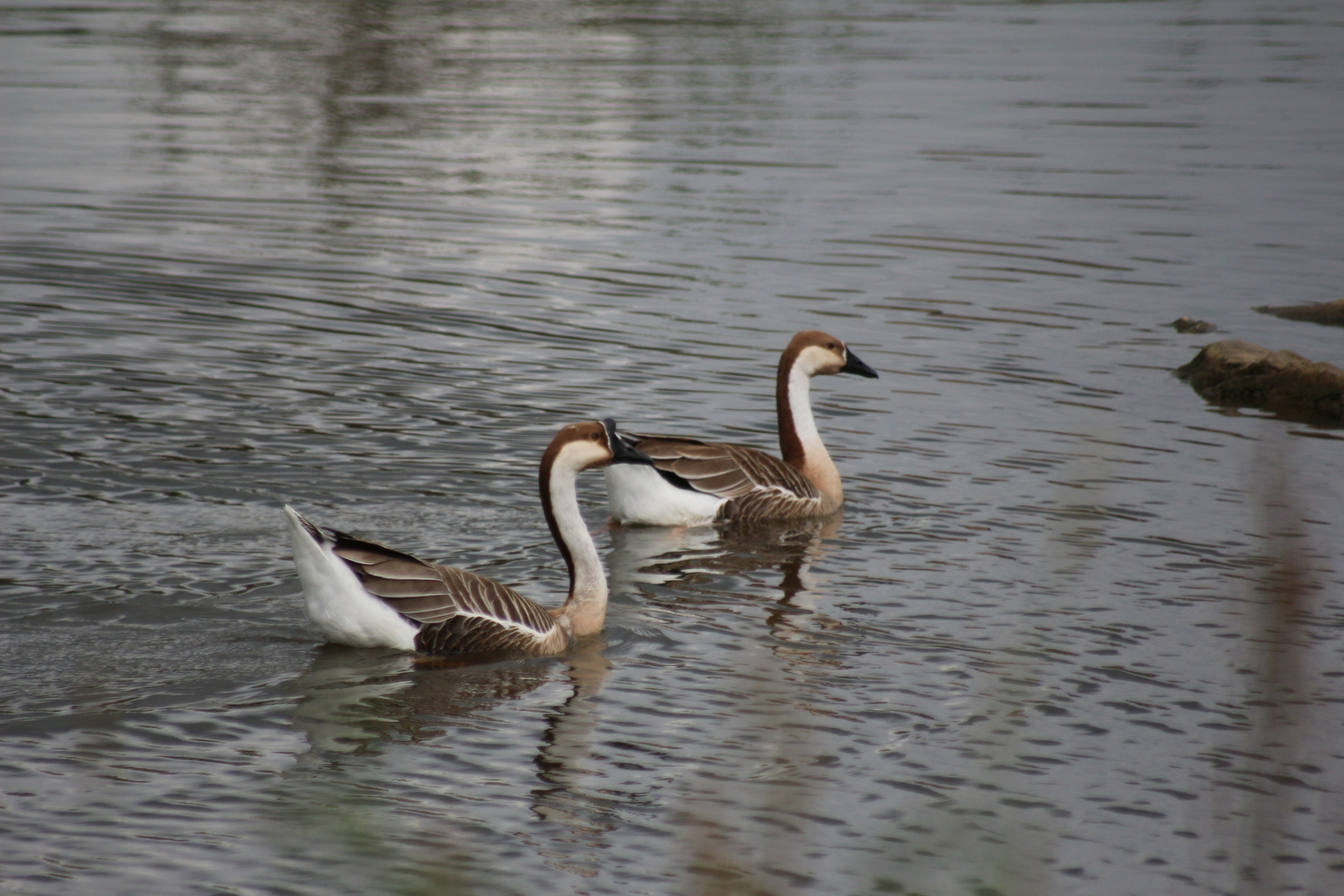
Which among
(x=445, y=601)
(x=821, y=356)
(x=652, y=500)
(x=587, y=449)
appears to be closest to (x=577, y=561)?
(x=587, y=449)

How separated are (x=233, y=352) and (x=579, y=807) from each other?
34.8 ft

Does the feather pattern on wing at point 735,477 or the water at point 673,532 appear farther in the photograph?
the feather pattern on wing at point 735,477

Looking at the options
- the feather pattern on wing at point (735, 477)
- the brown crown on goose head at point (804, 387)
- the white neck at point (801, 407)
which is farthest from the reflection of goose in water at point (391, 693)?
the white neck at point (801, 407)

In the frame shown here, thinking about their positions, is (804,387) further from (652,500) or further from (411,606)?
(411,606)

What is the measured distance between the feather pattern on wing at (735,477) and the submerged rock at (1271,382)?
6.10m

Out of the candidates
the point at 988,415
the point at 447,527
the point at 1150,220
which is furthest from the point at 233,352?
the point at 1150,220

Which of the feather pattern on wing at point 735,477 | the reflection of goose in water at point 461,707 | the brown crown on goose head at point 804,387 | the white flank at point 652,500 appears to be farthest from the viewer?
the brown crown on goose head at point 804,387

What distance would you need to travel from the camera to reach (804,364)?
46.2ft

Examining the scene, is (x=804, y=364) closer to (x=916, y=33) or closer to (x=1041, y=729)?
(x=1041, y=729)

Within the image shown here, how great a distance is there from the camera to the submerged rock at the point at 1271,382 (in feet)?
53.4

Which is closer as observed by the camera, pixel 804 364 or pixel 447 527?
pixel 447 527

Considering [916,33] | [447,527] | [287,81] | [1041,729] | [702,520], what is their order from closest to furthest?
[1041,729]
[447,527]
[702,520]
[287,81]
[916,33]

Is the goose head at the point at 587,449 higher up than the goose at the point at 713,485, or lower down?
higher up

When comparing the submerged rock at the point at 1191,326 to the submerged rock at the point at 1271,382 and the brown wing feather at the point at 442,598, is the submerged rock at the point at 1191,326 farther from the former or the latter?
the brown wing feather at the point at 442,598
